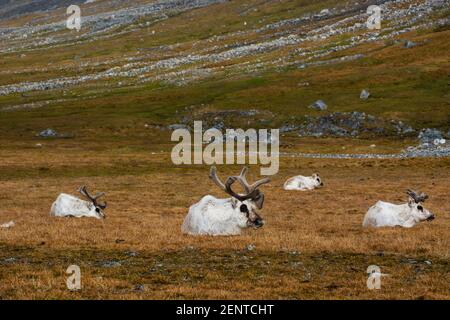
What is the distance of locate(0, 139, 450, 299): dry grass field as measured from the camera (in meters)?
13.5

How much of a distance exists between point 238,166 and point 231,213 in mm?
37064

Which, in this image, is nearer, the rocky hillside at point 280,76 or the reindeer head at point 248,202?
the reindeer head at point 248,202

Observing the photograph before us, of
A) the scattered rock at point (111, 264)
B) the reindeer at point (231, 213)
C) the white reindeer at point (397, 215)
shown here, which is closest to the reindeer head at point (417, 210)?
the white reindeer at point (397, 215)

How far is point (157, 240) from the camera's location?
2025 centimetres

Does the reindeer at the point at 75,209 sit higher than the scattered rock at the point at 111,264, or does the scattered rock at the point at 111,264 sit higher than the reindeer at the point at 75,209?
the reindeer at the point at 75,209

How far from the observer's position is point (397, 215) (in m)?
23.7

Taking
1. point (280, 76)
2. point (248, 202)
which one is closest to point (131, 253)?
point (248, 202)

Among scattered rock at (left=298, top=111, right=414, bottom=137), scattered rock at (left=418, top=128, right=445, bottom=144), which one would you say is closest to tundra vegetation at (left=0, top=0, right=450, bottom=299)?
scattered rock at (left=298, top=111, right=414, bottom=137)

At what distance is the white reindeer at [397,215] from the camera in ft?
76.7

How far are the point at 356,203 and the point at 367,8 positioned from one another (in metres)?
155

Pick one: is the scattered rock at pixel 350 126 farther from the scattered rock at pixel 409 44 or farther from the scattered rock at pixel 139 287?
the scattered rock at pixel 139 287

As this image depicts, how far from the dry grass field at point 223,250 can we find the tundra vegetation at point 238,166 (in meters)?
0.07
